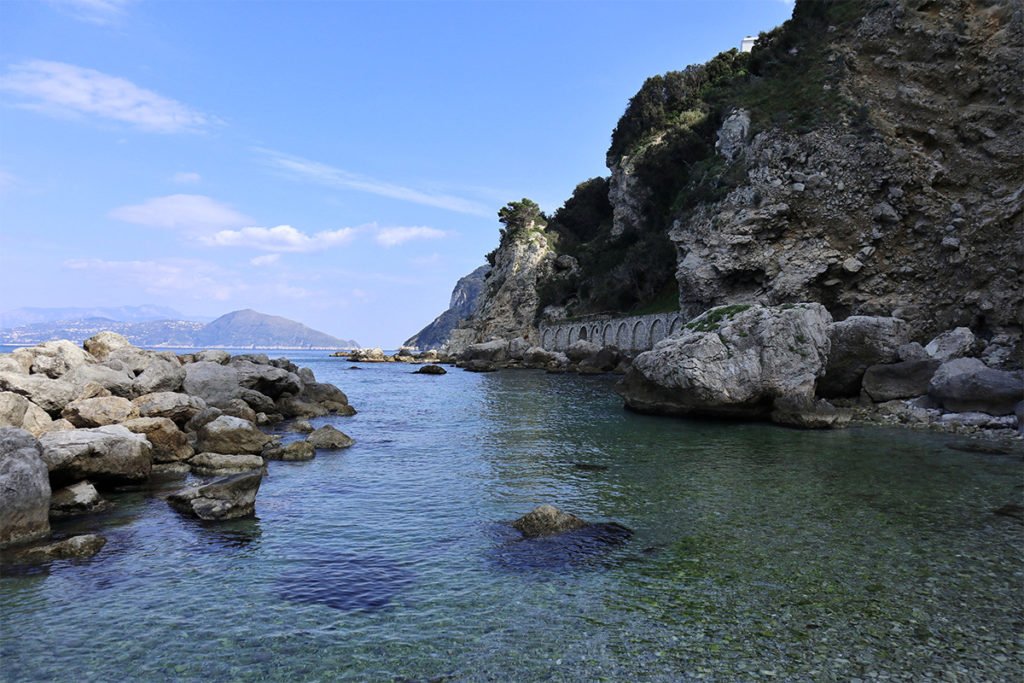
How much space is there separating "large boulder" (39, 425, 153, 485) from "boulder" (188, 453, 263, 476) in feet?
6.99

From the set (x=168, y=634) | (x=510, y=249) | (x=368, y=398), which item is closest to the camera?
(x=168, y=634)

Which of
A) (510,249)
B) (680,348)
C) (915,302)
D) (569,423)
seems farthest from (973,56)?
(510,249)

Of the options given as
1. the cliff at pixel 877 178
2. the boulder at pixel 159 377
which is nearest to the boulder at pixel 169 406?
the boulder at pixel 159 377

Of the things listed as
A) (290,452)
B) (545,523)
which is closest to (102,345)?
(290,452)

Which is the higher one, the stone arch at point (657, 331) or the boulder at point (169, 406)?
the stone arch at point (657, 331)

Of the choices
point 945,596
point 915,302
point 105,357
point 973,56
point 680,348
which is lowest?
point 945,596

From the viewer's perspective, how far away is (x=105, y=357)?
3303 cm

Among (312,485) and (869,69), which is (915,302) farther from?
(312,485)

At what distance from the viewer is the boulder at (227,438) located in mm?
23266

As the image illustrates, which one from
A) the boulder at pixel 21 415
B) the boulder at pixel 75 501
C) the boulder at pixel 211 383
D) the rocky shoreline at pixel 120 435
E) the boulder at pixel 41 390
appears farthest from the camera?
the boulder at pixel 211 383

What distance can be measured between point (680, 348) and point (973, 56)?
1792 inches

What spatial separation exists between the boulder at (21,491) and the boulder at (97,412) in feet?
24.8

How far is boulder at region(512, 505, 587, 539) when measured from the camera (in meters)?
14.3

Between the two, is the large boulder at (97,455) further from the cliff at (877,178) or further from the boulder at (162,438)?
the cliff at (877,178)
